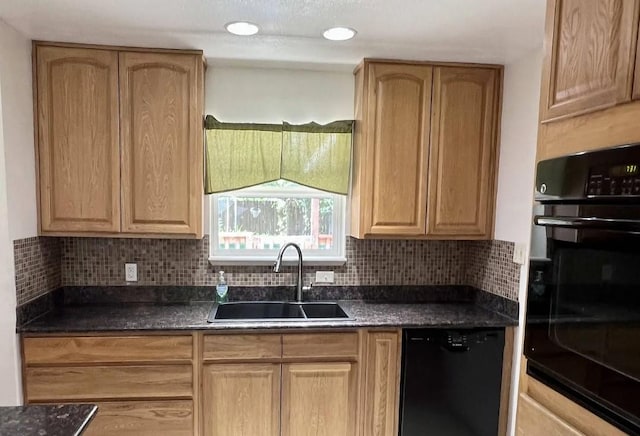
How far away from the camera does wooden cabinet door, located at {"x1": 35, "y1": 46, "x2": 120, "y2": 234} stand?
2154 mm

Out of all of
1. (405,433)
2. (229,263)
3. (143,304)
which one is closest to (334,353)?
(405,433)

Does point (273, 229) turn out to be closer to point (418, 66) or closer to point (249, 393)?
point (249, 393)

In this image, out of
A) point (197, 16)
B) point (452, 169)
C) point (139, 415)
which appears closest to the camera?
point (197, 16)

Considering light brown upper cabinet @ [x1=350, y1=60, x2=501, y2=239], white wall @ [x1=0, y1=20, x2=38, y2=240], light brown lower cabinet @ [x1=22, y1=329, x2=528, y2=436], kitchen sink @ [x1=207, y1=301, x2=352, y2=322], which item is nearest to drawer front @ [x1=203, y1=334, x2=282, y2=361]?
light brown lower cabinet @ [x1=22, y1=329, x2=528, y2=436]

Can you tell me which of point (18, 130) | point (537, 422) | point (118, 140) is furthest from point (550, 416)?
point (18, 130)

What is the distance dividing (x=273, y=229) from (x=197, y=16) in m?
1.34

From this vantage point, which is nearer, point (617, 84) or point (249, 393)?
point (617, 84)

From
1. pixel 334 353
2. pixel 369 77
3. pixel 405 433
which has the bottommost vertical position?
pixel 405 433

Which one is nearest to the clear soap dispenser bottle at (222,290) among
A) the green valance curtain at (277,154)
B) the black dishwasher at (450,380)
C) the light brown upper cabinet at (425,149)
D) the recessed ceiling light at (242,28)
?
the green valance curtain at (277,154)

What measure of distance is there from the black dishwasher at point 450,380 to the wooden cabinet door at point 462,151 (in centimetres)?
62

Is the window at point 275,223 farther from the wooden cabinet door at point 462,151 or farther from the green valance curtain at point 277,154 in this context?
the wooden cabinet door at point 462,151

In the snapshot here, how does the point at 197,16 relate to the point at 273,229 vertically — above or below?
above

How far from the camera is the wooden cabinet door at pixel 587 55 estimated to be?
3.17 feet

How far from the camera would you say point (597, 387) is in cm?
98
